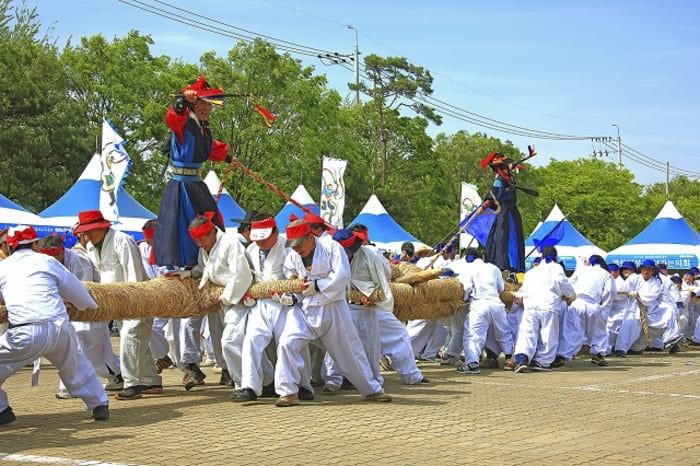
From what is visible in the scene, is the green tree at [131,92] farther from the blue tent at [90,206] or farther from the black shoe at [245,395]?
the black shoe at [245,395]

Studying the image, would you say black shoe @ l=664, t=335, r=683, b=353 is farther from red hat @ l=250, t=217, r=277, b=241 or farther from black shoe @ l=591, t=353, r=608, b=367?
red hat @ l=250, t=217, r=277, b=241

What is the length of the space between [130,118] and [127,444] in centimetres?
2882

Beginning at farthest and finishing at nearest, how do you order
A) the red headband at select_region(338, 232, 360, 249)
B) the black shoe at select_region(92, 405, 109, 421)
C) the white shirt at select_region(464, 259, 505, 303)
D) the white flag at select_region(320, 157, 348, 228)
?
the white flag at select_region(320, 157, 348, 228) < the white shirt at select_region(464, 259, 505, 303) < the red headband at select_region(338, 232, 360, 249) < the black shoe at select_region(92, 405, 109, 421)

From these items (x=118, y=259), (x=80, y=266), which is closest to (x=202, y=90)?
(x=118, y=259)

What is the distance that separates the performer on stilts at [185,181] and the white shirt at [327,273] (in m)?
1.59

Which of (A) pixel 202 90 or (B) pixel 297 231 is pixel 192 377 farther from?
(A) pixel 202 90

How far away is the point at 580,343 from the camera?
16.1 meters

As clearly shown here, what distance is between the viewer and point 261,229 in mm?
10562

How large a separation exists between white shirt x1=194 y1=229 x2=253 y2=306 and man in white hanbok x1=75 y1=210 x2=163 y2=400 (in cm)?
75

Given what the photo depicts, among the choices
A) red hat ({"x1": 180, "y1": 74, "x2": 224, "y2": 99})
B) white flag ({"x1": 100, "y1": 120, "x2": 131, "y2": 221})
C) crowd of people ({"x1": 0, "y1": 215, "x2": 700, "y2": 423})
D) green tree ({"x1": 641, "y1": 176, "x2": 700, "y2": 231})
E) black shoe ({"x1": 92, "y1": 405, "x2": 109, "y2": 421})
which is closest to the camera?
crowd of people ({"x1": 0, "y1": 215, "x2": 700, "y2": 423})

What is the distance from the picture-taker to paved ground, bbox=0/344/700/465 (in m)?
7.36

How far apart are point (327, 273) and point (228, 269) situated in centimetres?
113

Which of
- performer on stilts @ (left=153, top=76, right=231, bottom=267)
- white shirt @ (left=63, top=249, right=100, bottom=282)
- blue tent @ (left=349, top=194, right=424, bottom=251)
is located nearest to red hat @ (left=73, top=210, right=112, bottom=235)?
white shirt @ (left=63, top=249, right=100, bottom=282)

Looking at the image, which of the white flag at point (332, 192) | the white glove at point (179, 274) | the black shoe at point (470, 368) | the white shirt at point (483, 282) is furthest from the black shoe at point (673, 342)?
the white glove at point (179, 274)
